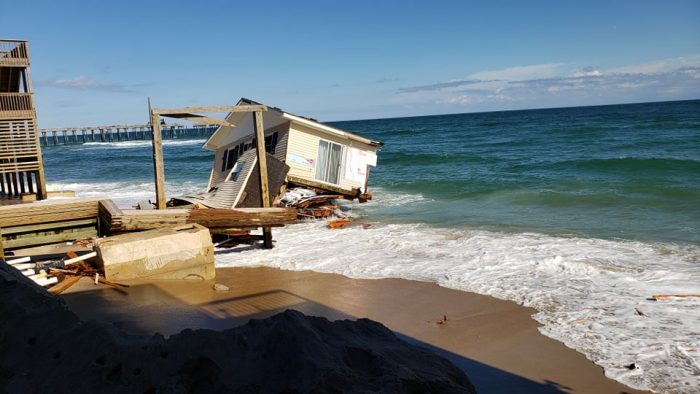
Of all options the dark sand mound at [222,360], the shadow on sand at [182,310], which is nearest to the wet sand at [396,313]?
the shadow on sand at [182,310]

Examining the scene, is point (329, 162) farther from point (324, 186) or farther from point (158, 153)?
point (158, 153)

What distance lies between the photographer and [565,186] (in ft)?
78.0

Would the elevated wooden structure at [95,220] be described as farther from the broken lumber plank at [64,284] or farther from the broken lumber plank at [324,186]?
the broken lumber plank at [324,186]

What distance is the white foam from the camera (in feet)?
21.4

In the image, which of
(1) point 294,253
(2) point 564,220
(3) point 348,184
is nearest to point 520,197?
(2) point 564,220

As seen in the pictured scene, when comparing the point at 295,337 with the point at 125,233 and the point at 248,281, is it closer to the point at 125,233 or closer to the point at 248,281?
the point at 248,281

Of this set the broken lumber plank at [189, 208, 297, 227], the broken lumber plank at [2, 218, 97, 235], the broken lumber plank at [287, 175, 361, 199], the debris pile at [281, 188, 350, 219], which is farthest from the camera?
the broken lumber plank at [287, 175, 361, 199]

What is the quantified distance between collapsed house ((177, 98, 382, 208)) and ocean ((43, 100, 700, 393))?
1486 millimetres

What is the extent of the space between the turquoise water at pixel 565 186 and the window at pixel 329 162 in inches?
92.7

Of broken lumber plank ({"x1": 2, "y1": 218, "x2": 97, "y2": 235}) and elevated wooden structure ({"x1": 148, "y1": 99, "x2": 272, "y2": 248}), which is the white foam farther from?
broken lumber plank ({"x1": 2, "y1": 218, "x2": 97, "y2": 235})

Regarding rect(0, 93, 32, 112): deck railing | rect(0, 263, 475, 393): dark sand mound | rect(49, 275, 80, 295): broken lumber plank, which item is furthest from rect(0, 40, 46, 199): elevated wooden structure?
rect(0, 263, 475, 393): dark sand mound

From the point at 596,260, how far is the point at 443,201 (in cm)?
1117

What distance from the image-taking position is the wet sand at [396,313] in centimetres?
604

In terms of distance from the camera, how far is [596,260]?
1098cm
